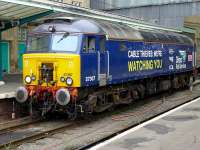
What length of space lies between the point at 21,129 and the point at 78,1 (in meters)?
38.5

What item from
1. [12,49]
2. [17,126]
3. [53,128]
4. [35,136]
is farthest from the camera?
[12,49]

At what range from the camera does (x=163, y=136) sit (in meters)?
11.5

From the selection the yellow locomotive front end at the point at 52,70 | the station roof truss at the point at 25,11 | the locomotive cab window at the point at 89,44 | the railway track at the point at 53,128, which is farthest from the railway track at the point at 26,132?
the station roof truss at the point at 25,11

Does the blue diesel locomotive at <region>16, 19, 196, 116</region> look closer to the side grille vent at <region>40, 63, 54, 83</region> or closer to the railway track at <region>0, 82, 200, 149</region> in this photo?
the side grille vent at <region>40, 63, 54, 83</region>

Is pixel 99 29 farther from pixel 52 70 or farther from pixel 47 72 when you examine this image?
pixel 47 72

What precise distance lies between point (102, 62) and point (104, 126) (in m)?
2.13

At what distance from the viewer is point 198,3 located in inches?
2004

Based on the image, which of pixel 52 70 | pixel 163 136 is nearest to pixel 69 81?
pixel 52 70

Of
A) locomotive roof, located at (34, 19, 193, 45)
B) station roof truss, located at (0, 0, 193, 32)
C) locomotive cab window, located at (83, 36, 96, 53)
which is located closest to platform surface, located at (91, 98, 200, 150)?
locomotive cab window, located at (83, 36, 96, 53)

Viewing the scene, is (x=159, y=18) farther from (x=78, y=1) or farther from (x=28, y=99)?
(x=28, y=99)

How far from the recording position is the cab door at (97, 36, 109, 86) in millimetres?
14721

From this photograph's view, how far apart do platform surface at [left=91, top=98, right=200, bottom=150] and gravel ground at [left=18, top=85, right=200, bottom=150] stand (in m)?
0.55

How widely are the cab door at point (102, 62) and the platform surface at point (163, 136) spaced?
2055 mm

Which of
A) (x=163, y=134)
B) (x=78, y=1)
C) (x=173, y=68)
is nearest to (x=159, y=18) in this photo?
(x=78, y=1)
